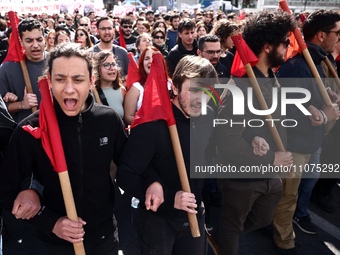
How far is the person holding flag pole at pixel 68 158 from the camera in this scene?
1.81 meters

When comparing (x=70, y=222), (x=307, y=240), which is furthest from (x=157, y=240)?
(x=307, y=240)

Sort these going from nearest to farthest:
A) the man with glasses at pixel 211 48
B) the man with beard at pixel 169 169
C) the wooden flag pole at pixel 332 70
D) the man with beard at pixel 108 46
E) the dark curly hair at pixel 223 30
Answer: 1. the man with beard at pixel 169 169
2. the wooden flag pole at pixel 332 70
3. the man with glasses at pixel 211 48
4. the dark curly hair at pixel 223 30
5. the man with beard at pixel 108 46

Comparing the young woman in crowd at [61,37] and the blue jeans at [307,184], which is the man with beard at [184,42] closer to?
the young woman in crowd at [61,37]

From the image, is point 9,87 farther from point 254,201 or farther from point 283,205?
point 283,205

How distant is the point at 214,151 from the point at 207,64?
76 cm

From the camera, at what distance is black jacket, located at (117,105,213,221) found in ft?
6.56

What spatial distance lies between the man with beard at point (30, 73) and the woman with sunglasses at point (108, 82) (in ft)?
1.86

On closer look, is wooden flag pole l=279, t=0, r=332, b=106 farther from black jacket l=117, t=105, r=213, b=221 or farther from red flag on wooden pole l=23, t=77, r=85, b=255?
red flag on wooden pole l=23, t=77, r=85, b=255

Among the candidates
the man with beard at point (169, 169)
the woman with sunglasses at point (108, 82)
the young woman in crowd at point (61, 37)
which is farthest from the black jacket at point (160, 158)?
the young woman in crowd at point (61, 37)

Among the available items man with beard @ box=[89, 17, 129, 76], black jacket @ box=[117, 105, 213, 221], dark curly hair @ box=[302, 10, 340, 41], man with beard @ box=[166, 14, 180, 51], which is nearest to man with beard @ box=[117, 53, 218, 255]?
black jacket @ box=[117, 105, 213, 221]

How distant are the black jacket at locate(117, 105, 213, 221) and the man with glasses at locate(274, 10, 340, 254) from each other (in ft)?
3.38

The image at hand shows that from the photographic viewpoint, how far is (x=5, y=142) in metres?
2.05

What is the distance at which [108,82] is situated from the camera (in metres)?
3.70

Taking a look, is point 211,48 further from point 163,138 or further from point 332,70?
point 163,138
